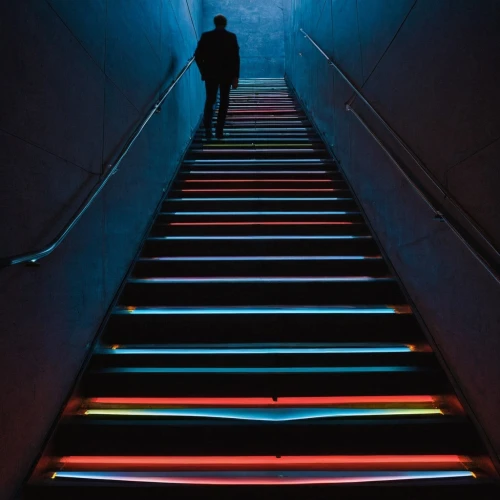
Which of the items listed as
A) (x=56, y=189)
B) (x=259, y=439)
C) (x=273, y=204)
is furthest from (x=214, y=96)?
(x=259, y=439)

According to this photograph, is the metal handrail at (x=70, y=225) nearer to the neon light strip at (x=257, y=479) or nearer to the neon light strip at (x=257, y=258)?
the neon light strip at (x=257, y=258)

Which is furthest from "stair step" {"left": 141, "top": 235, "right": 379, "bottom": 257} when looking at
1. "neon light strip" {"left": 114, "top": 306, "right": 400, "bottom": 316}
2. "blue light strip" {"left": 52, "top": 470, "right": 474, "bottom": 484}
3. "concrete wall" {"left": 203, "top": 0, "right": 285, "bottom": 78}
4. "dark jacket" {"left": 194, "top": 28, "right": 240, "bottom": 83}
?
"concrete wall" {"left": 203, "top": 0, "right": 285, "bottom": 78}

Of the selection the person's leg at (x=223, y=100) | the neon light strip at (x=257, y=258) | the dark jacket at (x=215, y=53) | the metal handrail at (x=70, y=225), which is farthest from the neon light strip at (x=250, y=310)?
the dark jacket at (x=215, y=53)

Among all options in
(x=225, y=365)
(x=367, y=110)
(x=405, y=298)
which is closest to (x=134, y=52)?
(x=367, y=110)

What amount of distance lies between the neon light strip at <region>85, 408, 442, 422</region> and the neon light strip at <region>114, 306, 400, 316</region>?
541 mm

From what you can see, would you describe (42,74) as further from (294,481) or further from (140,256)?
(294,481)

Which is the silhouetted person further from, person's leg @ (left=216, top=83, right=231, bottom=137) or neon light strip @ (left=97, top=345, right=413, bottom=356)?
neon light strip @ (left=97, top=345, right=413, bottom=356)

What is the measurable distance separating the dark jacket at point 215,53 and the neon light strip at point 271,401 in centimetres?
374

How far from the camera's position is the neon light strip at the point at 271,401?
5.39ft

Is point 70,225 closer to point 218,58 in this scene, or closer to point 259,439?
point 259,439

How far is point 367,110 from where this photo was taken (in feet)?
9.16

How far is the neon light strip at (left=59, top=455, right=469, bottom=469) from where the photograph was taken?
1449mm

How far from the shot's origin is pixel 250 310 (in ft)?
6.70

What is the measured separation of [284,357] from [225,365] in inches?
12.3
